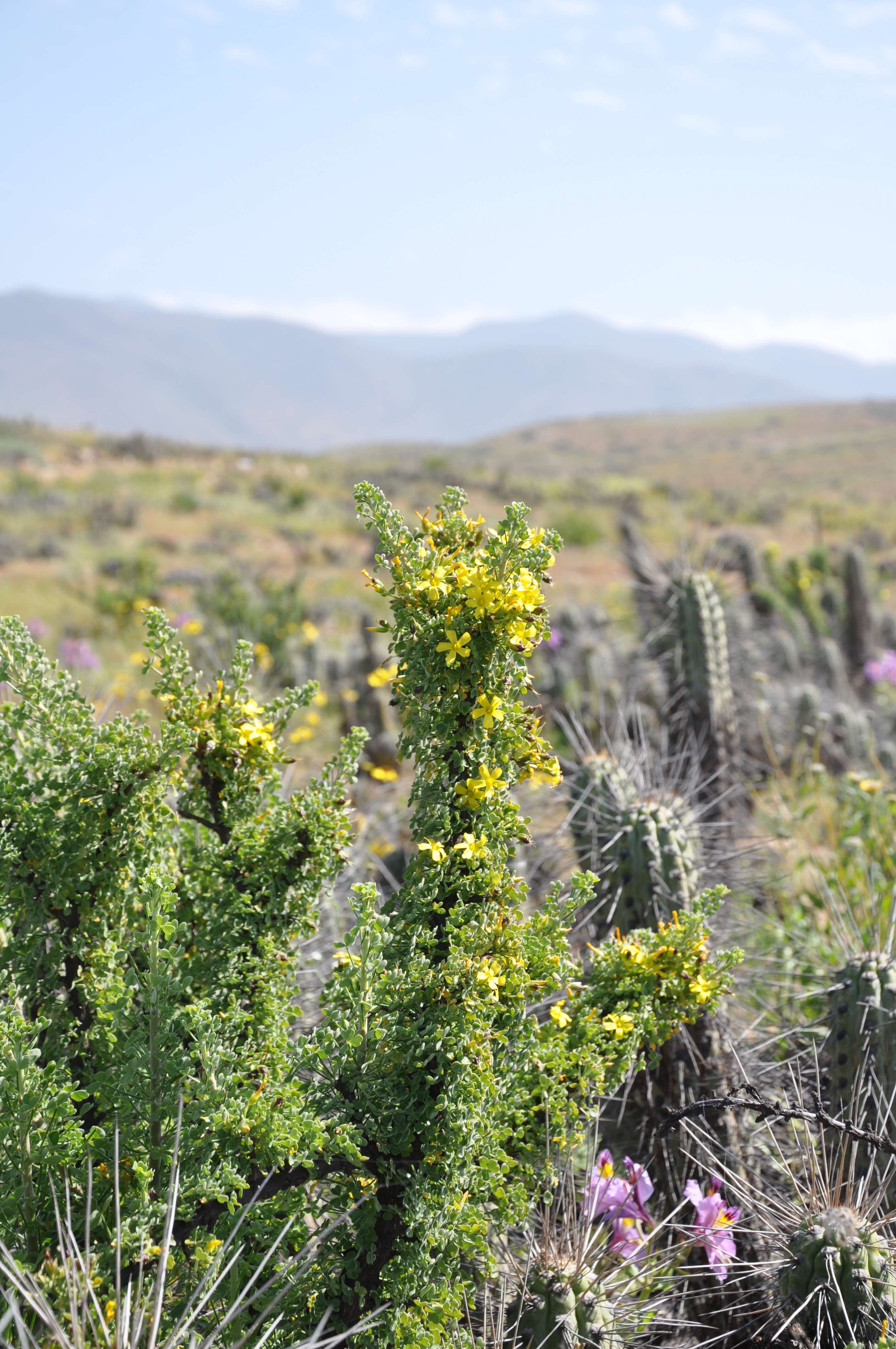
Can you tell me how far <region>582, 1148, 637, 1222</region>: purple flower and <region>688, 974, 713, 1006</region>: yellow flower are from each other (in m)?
0.40

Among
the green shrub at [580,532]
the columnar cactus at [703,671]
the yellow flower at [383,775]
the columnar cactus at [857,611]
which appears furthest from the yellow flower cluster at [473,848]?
the green shrub at [580,532]

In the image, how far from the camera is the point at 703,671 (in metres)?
4.52

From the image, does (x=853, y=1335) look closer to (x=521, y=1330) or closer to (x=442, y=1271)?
(x=521, y=1330)

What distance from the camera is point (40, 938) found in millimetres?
1885

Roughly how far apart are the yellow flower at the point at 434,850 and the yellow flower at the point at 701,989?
61cm

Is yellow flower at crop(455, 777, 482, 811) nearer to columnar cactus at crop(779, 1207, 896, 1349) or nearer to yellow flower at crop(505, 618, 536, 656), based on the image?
yellow flower at crop(505, 618, 536, 656)

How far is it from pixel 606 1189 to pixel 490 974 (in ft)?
2.89

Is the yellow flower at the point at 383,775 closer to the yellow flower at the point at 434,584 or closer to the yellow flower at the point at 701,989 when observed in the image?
the yellow flower at the point at 701,989

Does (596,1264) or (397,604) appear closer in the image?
(397,604)

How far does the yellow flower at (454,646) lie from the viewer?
1.53 metres

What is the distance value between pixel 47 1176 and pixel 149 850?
559mm

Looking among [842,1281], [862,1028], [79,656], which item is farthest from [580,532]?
[842,1281]

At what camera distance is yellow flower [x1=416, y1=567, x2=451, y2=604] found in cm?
155

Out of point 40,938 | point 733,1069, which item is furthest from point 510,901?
point 733,1069
